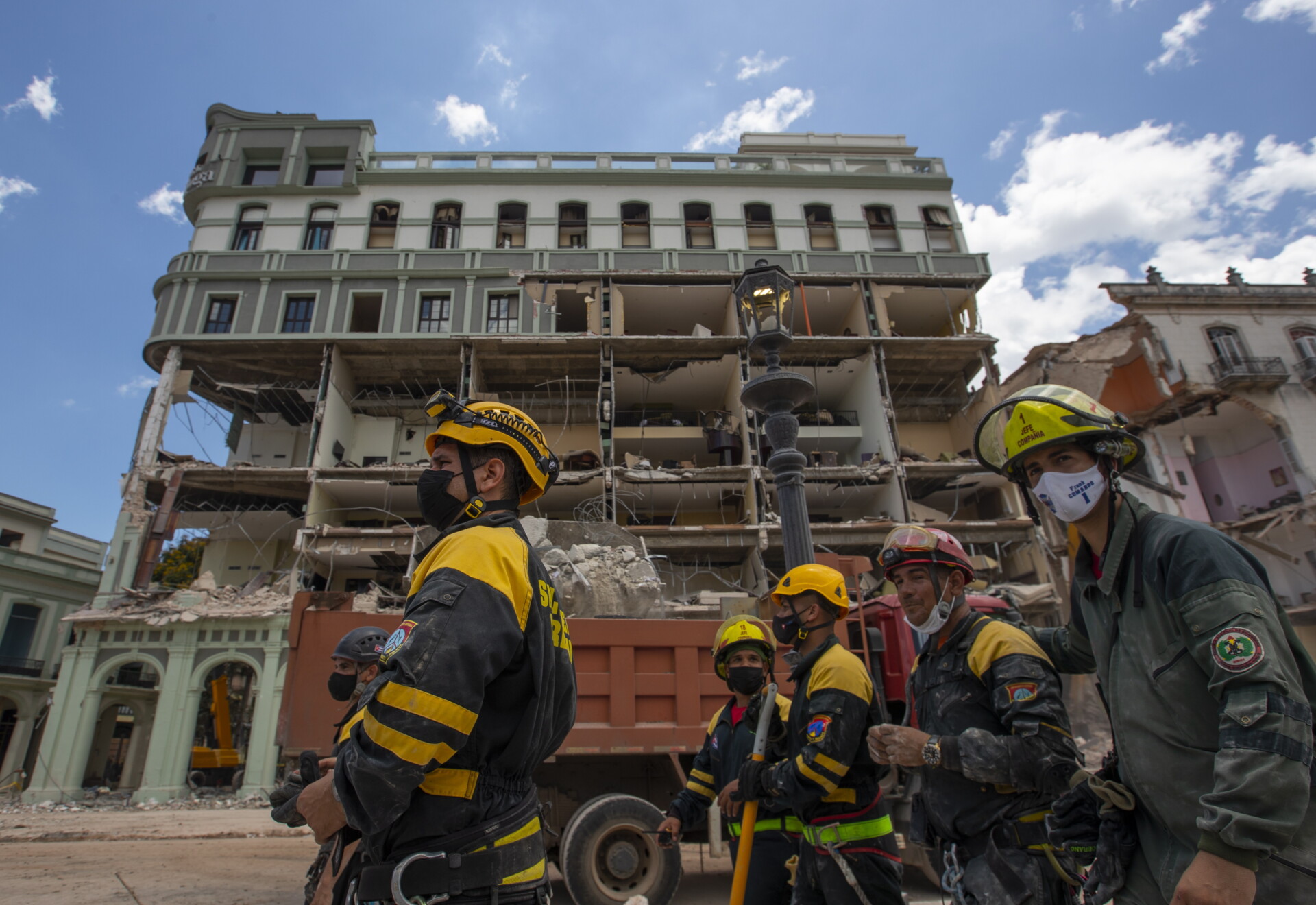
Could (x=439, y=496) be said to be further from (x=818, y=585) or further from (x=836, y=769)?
(x=818, y=585)

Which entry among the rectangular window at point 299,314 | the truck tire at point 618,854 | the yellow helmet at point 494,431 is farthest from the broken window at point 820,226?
the yellow helmet at point 494,431

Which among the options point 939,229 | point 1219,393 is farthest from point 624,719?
point 1219,393

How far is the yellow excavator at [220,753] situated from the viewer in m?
18.4

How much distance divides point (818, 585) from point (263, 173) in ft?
96.8

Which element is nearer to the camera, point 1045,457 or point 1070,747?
point 1045,457

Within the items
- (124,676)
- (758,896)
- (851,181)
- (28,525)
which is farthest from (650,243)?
(28,525)

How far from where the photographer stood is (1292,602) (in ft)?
70.8

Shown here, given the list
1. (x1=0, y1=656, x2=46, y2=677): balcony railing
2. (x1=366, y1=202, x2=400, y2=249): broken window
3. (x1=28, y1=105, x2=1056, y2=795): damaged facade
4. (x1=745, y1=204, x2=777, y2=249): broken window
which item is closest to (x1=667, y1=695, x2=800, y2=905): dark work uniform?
(x1=28, y1=105, x2=1056, y2=795): damaged facade

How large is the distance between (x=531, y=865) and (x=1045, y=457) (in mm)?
1981

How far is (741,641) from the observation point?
4.10 metres

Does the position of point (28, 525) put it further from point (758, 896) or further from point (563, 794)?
point (758, 896)

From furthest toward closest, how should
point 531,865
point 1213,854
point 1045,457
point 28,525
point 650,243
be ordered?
point 28,525 → point 650,243 → point 1045,457 → point 531,865 → point 1213,854

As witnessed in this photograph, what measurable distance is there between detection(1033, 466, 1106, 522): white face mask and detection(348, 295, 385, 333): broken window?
24177 millimetres

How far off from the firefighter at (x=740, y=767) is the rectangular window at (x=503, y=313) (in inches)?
797
